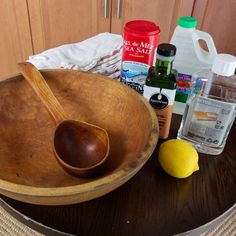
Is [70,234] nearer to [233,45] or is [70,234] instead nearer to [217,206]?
[217,206]

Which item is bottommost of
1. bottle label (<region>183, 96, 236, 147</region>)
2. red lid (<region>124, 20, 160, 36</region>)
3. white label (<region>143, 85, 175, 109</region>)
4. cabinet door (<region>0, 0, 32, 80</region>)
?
cabinet door (<region>0, 0, 32, 80</region>)

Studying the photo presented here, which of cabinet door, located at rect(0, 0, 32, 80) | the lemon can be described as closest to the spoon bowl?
the lemon

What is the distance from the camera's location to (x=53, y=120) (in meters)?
0.56

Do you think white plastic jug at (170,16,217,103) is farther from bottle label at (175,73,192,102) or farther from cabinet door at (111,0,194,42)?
cabinet door at (111,0,194,42)

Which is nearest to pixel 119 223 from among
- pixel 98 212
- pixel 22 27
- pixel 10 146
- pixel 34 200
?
pixel 98 212

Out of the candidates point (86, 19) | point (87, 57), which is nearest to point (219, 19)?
point (86, 19)

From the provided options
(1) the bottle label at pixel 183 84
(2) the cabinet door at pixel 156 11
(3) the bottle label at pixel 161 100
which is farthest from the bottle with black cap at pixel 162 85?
(2) the cabinet door at pixel 156 11

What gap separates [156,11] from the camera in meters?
1.31

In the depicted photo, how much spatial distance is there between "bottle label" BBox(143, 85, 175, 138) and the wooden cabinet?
865 millimetres

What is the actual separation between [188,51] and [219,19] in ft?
2.53

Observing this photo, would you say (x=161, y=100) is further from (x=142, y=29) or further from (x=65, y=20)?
(x=65, y=20)

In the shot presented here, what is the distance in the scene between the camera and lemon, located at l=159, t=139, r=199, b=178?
1.61 ft

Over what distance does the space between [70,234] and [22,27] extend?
135 centimetres

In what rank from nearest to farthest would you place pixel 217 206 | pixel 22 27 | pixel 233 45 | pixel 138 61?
pixel 217 206
pixel 138 61
pixel 233 45
pixel 22 27
